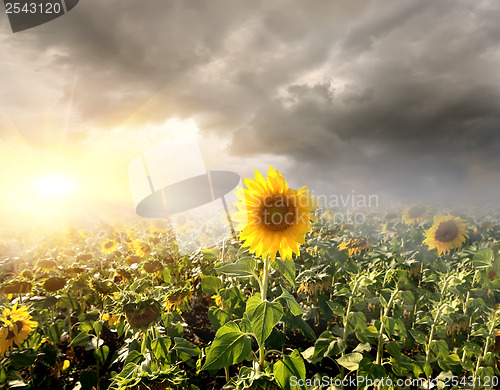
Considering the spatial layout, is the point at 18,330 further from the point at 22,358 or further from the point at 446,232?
the point at 446,232

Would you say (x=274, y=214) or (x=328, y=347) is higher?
(x=274, y=214)

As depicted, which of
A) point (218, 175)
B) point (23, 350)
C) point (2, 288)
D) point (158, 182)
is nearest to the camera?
point (23, 350)

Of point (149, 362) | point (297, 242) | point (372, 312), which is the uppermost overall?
point (297, 242)

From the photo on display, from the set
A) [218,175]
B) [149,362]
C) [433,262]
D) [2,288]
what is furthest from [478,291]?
[2,288]

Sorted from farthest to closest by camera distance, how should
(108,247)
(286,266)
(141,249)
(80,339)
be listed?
(108,247), (141,249), (80,339), (286,266)

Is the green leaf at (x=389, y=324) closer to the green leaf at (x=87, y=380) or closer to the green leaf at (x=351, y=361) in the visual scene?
the green leaf at (x=351, y=361)

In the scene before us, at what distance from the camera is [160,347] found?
229 cm

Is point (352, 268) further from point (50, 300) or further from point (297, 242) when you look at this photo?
point (50, 300)

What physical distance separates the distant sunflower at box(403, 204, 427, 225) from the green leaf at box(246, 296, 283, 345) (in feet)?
19.0

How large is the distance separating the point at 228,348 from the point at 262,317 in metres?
0.35


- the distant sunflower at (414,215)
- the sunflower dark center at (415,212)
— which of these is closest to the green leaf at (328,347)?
the distant sunflower at (414,215)

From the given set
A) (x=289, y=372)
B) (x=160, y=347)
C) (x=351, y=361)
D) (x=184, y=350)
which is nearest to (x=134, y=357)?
(x=160, y=347)

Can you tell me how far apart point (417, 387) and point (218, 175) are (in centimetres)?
389

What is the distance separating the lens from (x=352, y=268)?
340 cm
